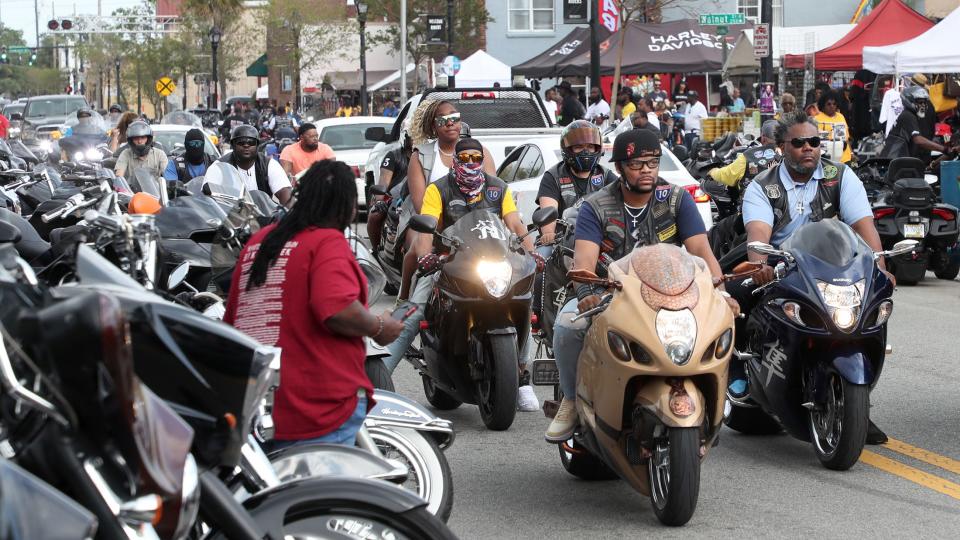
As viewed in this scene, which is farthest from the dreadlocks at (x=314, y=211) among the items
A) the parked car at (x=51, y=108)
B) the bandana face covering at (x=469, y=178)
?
the parked car at (x=51, y=108)

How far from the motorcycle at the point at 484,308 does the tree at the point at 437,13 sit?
2007 inches

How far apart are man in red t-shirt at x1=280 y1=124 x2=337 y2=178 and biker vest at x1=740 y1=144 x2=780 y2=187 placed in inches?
198

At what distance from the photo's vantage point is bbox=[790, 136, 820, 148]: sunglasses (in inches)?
339

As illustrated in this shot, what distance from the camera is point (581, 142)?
10336mm

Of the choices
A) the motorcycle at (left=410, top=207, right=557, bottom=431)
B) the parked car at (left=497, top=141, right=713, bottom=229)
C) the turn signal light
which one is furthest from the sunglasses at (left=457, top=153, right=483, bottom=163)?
the turn signal light

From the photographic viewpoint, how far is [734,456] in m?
8.32

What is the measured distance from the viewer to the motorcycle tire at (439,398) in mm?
9828

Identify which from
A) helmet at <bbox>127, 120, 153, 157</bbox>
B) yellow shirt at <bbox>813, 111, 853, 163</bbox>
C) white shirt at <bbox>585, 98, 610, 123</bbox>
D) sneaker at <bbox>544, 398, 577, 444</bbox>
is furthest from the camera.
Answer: white shirt at <bbox>585, 98, 610, 123</bbox>

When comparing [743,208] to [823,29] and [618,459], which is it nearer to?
[618,459]

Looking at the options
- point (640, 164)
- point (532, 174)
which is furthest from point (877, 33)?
point (640, 164)

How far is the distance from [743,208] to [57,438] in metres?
6.07

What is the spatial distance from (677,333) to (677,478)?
610mm

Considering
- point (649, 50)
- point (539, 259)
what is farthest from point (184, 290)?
point (649, 50)

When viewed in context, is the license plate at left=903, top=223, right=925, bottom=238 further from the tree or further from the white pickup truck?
the tree
